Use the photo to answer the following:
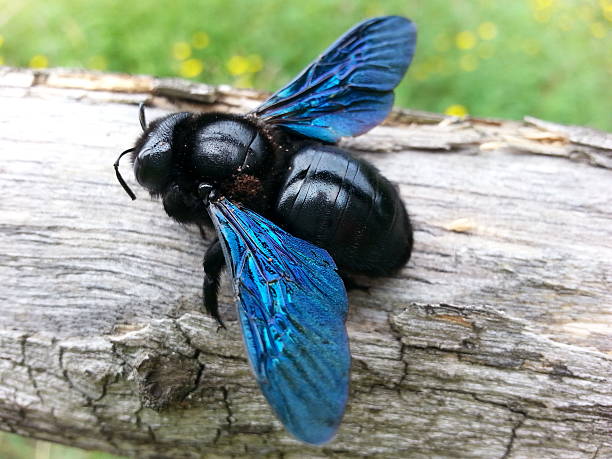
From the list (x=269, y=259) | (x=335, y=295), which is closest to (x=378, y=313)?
(x=335, y=295)

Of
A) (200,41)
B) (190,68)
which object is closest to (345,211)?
(190,68)

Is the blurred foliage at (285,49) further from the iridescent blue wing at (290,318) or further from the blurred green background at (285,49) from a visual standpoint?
the iridescent blue wing at (290,318)

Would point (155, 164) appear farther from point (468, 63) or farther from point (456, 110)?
point (468, 63)

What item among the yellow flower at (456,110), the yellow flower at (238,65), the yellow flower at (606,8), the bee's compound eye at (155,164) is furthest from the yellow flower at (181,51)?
the yellow flower at (606,8)

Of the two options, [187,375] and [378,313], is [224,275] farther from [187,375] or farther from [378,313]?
[378,313]

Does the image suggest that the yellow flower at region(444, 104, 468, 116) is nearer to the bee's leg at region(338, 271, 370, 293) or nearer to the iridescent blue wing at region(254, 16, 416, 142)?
the iridescent blue wing at region(254, 16, 416, 142)

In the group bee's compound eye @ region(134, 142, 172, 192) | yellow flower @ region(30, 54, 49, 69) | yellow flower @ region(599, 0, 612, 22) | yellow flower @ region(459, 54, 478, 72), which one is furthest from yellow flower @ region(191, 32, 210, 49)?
yellow flower @ region(599, 0, 612, 22)
